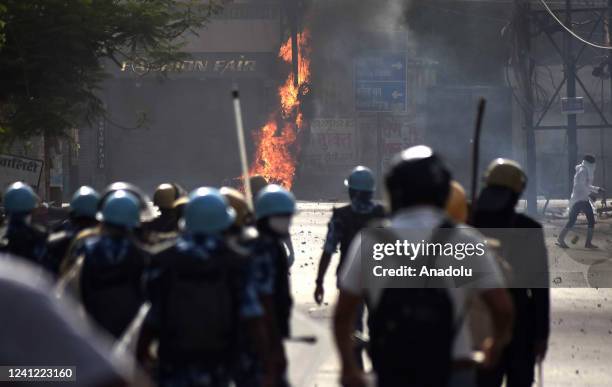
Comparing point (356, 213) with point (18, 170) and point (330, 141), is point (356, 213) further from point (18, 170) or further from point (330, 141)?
point (330, 141)

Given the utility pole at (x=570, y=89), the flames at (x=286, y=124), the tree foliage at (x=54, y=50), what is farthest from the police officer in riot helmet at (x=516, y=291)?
the flames at (x=286, y=124)

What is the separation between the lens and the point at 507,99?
166 ft

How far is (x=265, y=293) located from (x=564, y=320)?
7641mm

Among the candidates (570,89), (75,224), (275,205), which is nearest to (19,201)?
(75,224)

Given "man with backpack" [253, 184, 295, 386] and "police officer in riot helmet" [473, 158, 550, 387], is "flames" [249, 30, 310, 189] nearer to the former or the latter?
"police officer in riot helmet" [473, 158, 550, 387]

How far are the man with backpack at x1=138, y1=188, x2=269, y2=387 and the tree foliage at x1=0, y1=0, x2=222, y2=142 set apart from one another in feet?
39.8

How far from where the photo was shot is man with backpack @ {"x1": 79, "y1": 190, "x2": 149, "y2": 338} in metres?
5.98

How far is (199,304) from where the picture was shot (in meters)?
4.86

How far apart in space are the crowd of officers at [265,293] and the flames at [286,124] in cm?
4399

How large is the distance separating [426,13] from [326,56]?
4.79m

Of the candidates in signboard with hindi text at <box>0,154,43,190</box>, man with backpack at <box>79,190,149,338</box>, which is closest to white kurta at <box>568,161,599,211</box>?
signboard with hindi text at <box>0,154,43,190</box>

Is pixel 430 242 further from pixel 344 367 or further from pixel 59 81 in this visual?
pixel 59 81

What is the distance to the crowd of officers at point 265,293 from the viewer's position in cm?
428

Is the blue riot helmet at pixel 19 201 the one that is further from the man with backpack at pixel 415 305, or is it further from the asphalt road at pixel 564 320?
the man with backpack at pixel 415 305
